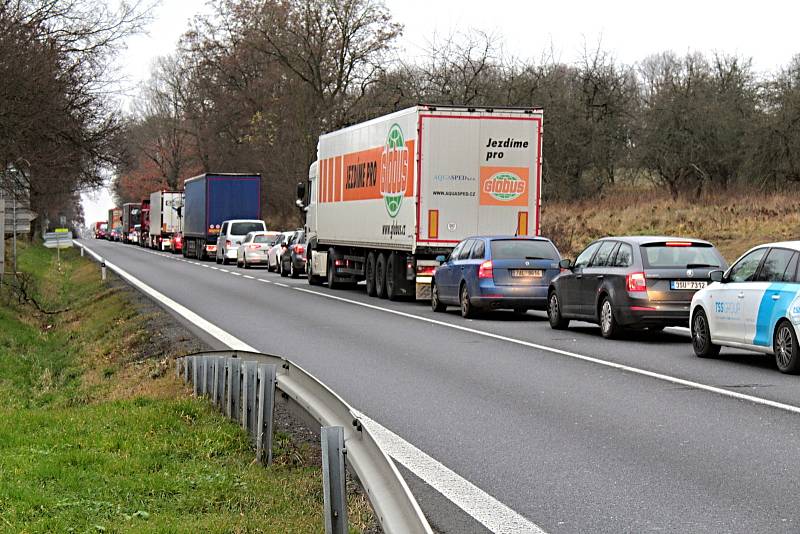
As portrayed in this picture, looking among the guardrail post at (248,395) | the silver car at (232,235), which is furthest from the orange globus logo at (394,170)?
the silver car at (232,235)

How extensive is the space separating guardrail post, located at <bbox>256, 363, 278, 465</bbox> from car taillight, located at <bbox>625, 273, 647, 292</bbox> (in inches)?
416

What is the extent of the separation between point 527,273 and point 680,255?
200 inches

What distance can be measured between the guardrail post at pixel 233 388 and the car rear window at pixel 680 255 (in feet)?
32.5

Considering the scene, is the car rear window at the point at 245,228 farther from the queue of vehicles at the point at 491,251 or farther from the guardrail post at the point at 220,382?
the guardrail post at the point at 220,382

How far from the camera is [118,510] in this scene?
23.2ft

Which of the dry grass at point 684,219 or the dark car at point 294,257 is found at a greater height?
the dry grass at point 684,219

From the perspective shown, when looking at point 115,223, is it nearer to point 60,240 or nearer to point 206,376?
point 60,240

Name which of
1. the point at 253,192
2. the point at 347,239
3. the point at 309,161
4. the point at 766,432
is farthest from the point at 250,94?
the point at 766,432

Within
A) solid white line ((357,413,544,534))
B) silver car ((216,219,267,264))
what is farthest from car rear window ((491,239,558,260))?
silver car ((216,219,267,264))

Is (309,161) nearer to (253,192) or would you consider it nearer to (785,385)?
(253,192)

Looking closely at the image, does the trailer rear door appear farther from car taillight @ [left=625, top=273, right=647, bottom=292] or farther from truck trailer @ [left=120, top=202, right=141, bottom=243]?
truck trailer @ [left=120, top=202, right=141, bottom=243]

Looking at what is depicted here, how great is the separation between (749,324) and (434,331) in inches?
253

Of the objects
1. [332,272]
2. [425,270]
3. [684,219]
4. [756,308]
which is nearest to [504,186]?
[425,270]

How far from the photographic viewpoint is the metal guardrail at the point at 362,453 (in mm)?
4863
